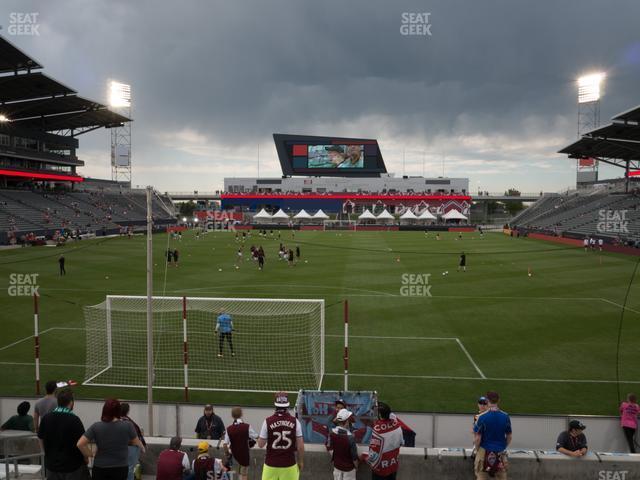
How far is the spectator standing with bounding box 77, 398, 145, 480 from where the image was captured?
5625mm

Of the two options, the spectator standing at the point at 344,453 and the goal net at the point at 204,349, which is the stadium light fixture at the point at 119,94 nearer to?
the goal net at the point at 204,349

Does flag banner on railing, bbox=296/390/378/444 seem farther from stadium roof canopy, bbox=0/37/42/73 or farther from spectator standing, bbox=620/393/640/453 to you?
stadium roof canopy, bbox=0/37/42/73

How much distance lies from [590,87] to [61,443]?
82270 millimetres

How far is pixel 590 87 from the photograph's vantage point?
71312mm

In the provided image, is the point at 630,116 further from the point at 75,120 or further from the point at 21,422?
the point at 75,120

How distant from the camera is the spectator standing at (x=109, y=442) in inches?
221

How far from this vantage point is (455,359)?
49.5 feet

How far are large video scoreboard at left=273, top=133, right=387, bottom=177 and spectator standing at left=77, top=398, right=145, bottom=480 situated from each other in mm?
108612

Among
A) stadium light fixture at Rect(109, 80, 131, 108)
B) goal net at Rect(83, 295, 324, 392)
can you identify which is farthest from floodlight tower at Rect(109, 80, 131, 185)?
goal net at Rect(83, 295, 324, 392)

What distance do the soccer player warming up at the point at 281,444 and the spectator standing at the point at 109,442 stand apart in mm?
1638

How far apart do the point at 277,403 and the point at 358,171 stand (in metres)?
109

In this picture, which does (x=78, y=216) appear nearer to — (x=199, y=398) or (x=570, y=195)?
(x=199, y=398)

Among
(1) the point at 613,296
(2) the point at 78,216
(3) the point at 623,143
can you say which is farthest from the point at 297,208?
(1) the point at 613,296

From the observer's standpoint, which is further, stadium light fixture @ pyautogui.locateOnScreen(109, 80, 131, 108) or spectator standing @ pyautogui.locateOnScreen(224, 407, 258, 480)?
stadium light fixture @ pyautogui.locateOnScreen(109, 80, 131, 108)
